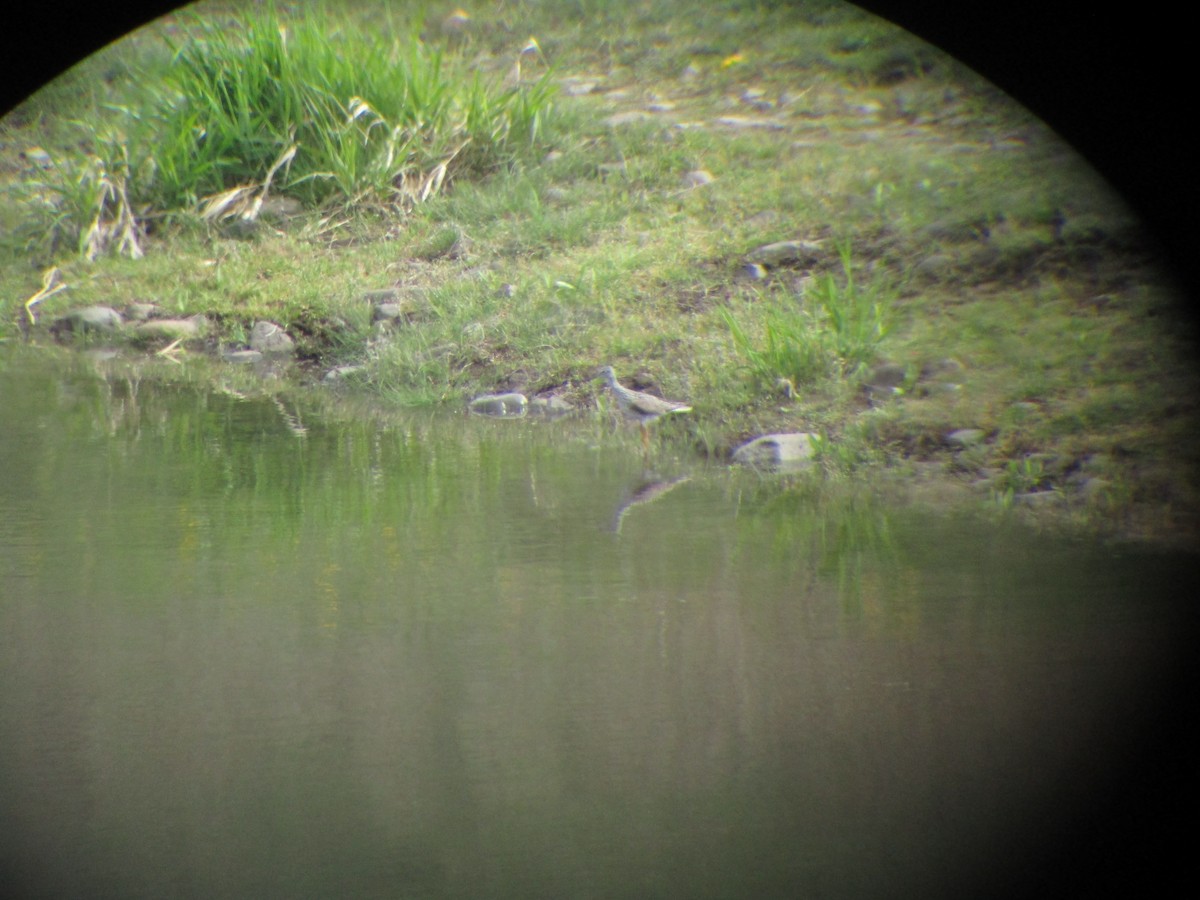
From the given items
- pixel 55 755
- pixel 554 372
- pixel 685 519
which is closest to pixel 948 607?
pixel 685 519

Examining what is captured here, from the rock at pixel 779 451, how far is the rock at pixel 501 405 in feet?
4.32

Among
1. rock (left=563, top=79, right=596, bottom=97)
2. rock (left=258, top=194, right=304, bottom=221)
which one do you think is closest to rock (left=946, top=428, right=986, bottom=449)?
rock (left=258, top=194, right=304, bottom=221)

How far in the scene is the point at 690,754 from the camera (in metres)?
2.61

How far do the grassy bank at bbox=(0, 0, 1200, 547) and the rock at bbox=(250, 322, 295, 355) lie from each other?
0.08 m

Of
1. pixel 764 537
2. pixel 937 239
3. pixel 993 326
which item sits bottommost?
pixel 764 537

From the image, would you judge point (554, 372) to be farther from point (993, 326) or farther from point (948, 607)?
point (948, 607)

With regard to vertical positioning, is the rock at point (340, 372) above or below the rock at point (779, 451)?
above

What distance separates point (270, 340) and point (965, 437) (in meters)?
4.12

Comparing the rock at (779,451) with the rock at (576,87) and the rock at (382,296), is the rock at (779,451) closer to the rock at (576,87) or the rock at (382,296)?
the rock at (382,296)

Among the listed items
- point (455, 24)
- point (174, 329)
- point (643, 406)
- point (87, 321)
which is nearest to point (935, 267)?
point (643, 406)

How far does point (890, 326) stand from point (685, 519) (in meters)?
1.82

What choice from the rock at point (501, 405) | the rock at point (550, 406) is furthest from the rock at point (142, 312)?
the rock at point (550, 406)

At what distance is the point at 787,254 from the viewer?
6629mm

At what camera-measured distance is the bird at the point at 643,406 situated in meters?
5.44
